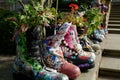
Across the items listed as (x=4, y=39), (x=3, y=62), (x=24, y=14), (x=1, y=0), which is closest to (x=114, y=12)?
(x=1, y=0)

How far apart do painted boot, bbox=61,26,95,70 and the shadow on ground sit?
2.98ft

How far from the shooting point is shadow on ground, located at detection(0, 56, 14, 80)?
3629 mm

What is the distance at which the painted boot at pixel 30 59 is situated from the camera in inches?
122

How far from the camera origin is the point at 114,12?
455 inches

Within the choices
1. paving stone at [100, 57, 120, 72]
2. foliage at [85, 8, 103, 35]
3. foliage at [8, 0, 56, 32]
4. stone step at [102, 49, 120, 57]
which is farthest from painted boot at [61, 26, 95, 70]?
stone step at [102, 49, 120, 57]

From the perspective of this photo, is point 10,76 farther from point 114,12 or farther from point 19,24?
point 114,12

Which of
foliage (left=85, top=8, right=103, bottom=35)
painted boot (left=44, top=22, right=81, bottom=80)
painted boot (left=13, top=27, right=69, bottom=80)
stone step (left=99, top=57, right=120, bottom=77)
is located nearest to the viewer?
painted boot (left=13, top=27, right=69, bottom=80)

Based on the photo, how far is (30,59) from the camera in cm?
316

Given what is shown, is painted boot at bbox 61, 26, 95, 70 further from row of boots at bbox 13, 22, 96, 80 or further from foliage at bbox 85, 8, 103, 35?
foliage at bbox 85, 8, 103, 35

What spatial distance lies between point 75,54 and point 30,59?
78 centimetres

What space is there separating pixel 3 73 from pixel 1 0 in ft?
28.2


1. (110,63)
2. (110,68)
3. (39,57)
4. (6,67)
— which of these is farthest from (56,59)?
(110,63)

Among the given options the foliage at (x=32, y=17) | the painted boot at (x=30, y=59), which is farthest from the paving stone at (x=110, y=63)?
the foliage at (x=32, y=17)

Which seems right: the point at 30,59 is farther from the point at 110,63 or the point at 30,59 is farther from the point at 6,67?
the point at 110,63
